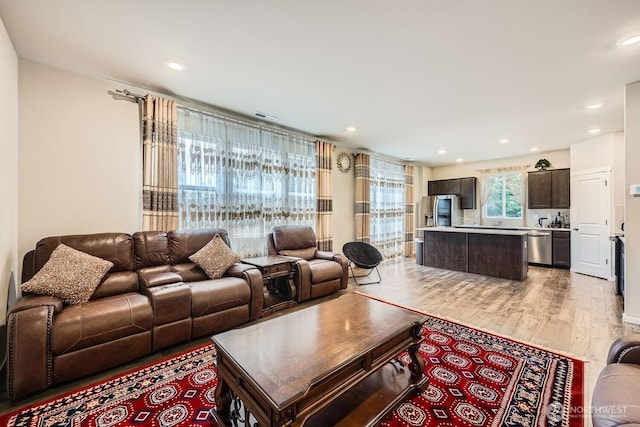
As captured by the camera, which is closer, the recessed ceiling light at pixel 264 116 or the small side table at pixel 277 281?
the small side table at pixel 277 281

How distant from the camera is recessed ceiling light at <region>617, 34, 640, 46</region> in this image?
7.06 ft

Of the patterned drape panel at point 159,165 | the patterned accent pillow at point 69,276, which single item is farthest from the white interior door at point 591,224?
the patterned accent pillow at point 69,276

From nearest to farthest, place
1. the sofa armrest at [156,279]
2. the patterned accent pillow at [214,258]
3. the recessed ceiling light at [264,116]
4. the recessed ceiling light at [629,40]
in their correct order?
the recessed ceiling light at [629,40]
the sofa armrest at [156,279]
the patterned accent pillow at [214,258]
the recessed ceiling light at [264,116]

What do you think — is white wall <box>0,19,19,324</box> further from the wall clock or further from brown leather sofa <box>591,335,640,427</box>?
the wall clock

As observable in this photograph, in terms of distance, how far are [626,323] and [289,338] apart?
3.81 metres

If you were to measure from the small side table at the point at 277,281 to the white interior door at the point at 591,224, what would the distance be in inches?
224

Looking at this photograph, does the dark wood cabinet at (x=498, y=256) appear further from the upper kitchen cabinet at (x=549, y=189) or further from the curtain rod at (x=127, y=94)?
the curtain rod at (x=127, y=94)

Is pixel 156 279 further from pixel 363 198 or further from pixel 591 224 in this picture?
pixel 591 224

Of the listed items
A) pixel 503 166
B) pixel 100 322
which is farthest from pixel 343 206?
pixel 503 166

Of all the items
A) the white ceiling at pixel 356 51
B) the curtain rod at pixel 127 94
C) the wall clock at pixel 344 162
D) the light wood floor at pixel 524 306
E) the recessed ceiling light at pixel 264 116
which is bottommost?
the light wood floor at pixel 524 306

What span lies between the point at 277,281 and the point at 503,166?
21.6 ft

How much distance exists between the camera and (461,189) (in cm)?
744

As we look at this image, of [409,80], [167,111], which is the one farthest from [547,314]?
[167,111]

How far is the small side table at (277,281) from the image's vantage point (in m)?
3.31
